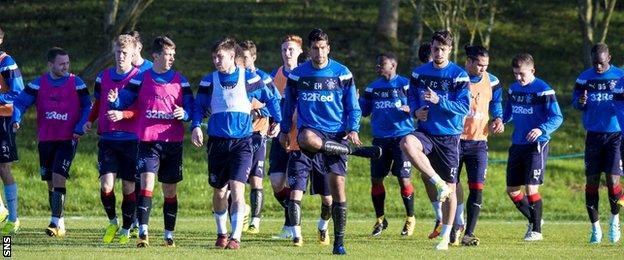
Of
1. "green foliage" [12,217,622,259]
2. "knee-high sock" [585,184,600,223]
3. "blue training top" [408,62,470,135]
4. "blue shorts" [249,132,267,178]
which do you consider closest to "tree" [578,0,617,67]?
"green foliage" [12,217,622,259]

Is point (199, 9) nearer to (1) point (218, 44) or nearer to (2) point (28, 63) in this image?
(2) point (28, 63)

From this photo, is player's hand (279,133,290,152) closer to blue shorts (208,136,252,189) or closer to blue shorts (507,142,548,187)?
blue shorts (208,136,252,189)

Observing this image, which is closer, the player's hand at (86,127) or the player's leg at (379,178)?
the player's hand at (86,127)

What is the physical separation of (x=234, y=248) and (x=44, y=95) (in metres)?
3.26

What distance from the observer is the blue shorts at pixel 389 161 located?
16203 millimetres

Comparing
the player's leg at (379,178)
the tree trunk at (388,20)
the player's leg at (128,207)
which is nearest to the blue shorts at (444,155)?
the player's leg at (379,178)

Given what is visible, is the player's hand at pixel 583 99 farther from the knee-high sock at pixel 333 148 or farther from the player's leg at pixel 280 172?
the knee-high sock at pixel 333 148

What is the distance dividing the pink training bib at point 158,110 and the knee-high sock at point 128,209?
1064 millimetres

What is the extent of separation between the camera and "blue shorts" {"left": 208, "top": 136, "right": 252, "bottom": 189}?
44.5 ft

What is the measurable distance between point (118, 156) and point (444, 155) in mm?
3619

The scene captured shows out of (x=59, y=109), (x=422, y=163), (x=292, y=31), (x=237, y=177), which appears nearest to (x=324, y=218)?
(x=237, y=177)

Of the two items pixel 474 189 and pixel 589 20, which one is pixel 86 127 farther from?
pixel 589 20

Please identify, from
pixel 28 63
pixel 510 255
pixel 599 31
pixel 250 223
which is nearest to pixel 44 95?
pixel 250 223

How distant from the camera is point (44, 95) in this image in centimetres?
1509
